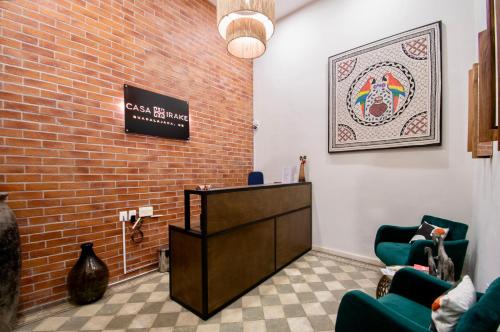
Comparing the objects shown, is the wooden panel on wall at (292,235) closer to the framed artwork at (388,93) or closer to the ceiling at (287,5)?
the framed artwork at (388,93)

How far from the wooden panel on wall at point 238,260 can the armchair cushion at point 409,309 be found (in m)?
1.22

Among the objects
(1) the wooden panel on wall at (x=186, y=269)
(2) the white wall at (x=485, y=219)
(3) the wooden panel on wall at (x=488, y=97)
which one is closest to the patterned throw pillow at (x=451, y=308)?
(2) the white wall at (x=485, y=219)

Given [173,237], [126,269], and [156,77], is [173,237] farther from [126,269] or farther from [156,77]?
[156,77]

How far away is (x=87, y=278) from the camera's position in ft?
6.72

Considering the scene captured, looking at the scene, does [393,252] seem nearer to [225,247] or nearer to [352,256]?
[352,256]

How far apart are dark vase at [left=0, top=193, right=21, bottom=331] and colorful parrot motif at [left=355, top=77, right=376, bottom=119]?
12.3ft

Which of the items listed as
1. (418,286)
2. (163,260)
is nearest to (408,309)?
(418,286)

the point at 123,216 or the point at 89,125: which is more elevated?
the point at 89,125

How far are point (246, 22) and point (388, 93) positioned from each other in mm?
2017

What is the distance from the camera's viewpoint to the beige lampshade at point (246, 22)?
174cm

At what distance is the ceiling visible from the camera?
11.5 feet

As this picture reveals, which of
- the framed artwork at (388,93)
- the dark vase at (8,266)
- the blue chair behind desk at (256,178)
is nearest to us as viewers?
the dark vase at (8,266)

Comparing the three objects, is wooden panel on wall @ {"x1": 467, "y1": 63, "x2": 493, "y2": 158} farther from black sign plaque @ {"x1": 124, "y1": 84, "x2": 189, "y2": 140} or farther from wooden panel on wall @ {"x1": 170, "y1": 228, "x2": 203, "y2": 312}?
black sign plaque @ {"x1": 124, "y1": 84, "x2": 189, "y2": 140}

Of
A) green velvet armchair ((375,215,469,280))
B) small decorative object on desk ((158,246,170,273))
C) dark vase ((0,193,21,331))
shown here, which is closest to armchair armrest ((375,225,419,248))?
green velvet armchair ((375,215,469,280))
